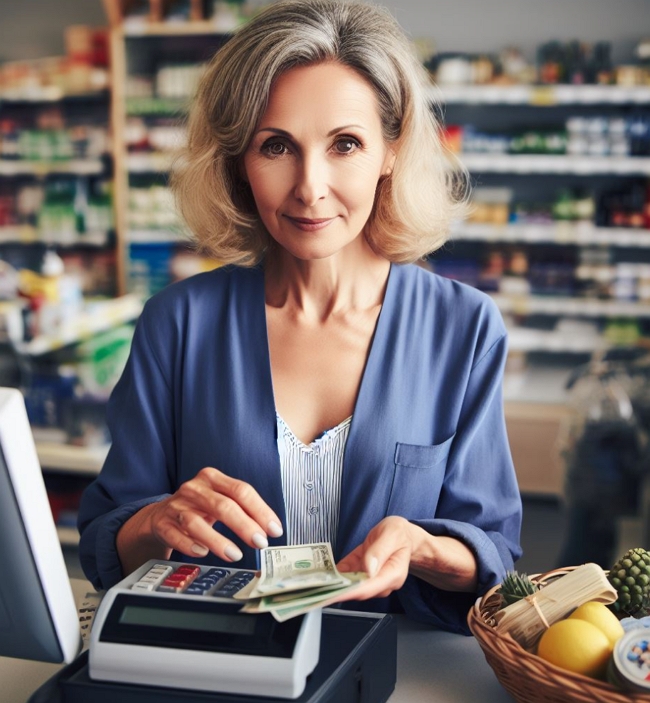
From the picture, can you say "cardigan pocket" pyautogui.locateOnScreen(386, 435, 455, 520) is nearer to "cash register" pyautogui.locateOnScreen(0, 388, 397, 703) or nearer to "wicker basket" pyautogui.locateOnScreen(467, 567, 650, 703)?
"wicker basket" pyautogui.locateOnScreen(467, 567, 650, 703)

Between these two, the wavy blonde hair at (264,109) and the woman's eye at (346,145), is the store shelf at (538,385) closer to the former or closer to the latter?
the wavy blonde hair at (264,109)

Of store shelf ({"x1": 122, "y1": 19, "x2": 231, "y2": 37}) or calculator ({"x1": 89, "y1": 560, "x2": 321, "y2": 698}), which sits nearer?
calculator ({"x1": 89, "y1": 560, "x2": 321, "y2": 698})

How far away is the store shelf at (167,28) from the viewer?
5.55 metres

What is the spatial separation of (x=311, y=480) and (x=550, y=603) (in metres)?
0.53

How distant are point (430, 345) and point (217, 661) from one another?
2.68 feet

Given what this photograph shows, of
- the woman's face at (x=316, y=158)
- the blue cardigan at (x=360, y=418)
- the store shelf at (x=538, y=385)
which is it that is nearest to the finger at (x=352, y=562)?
the blue cardigan at (x=360, y=418)

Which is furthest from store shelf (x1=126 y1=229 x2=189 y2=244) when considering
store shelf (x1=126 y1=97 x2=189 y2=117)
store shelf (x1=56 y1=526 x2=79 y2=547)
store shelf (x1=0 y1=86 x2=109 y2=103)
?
store shelf (x1=56 y1=526 x2=79 y2=547)

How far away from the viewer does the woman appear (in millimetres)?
1512

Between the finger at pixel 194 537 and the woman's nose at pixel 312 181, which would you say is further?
the woman's nose at pixel 312 181

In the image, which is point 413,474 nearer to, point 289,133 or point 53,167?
point 289,133

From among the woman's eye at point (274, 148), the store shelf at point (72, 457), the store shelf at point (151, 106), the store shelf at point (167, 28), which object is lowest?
the store shelf at point (72, 457)

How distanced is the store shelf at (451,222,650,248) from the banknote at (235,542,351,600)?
4.40 meters

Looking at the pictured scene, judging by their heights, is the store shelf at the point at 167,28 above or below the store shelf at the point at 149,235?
above

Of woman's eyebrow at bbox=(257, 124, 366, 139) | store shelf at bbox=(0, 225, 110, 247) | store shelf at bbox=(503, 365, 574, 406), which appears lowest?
store shelf at bbox=(503, 365, 574, 406)
